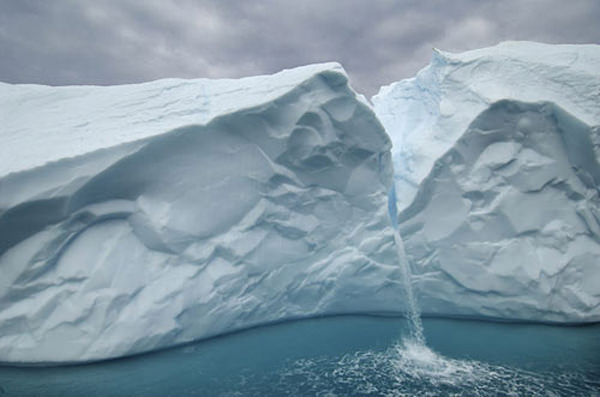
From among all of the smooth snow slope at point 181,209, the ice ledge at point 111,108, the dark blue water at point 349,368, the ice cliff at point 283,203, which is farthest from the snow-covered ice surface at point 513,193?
the ice ledge at point 111,108

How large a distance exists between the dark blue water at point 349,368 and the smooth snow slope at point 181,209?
510 mm

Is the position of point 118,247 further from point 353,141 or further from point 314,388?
point 353,141

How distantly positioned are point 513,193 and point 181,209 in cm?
663

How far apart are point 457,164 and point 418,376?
4393 millimetres

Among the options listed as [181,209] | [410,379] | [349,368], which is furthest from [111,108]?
[410,379]

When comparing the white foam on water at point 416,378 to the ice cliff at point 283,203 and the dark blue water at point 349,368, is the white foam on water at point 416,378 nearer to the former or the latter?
the dark blue water at point 349,368

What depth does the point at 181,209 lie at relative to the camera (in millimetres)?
6113

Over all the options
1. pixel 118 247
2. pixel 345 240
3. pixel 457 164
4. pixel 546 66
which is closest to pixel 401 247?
pixel 345 240

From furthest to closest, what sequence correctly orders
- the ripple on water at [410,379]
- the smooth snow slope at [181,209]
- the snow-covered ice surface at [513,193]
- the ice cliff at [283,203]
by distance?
the snow-covered ice surface at [513,193] < the ice cliff at [283,203] < the smooth snow slope at [181,209] < the ripple on water at [410,379]

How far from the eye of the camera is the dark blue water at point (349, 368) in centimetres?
467

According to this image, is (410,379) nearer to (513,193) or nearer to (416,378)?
(416,378)

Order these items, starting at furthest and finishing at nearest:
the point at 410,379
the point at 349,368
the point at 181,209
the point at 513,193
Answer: the point at 513,193 → the point at 181,209 → the point at 349,368 → the point at 410,379

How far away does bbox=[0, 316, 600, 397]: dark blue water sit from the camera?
467 cm

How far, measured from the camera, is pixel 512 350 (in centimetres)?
595
